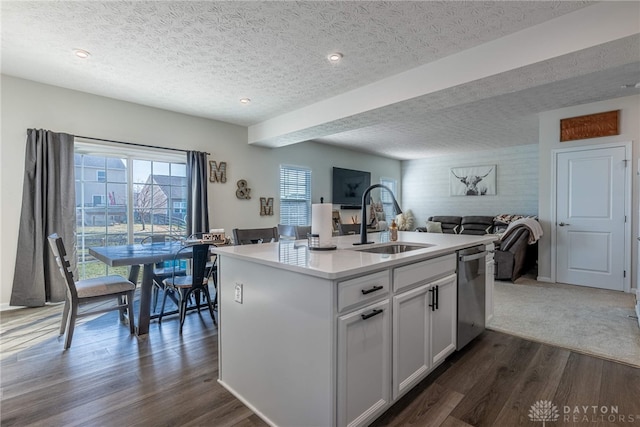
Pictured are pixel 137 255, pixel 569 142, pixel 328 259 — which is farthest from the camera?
pixel 569 142

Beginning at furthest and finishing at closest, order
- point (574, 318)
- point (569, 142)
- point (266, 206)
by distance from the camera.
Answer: point (266, 206)
point (569, 142)
point (574, 318)

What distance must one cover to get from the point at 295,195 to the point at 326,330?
5090 mm

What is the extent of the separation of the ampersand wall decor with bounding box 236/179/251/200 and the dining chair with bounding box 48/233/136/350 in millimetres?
2670

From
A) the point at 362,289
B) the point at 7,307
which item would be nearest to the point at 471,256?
the point at 362,289

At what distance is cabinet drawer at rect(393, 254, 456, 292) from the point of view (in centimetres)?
166

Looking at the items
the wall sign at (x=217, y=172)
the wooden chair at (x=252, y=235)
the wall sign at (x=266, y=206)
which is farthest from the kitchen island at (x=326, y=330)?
the wall sign at (x=266, y=206)

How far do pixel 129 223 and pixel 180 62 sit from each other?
7.92ft

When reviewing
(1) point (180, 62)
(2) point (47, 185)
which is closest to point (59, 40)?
(1) point (180, 62)

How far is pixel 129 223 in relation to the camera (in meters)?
4.20

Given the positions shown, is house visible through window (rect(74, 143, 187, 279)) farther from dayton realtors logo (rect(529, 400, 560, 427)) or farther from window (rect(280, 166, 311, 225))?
dayton realtors logo (rect(529, 400, 560, 427))

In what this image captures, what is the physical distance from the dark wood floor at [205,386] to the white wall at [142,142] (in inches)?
70.2

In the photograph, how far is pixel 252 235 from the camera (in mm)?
3295

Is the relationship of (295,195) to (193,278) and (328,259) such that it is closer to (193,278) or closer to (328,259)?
(193,278)

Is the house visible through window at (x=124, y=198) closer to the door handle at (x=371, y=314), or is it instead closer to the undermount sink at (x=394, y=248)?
the undermount sink at (x=394, y=248)
